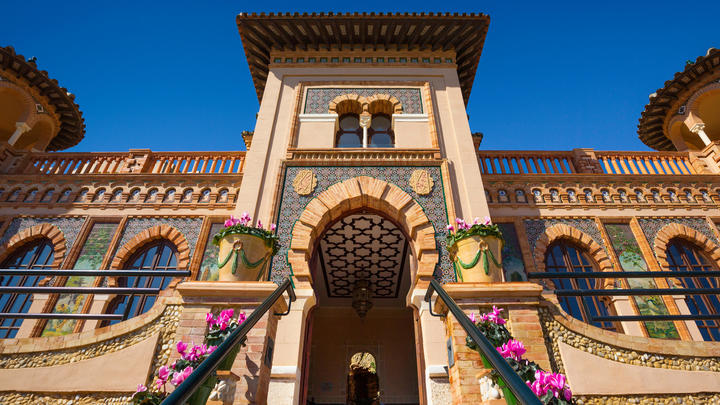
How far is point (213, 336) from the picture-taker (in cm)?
301

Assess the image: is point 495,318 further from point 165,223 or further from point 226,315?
point 165,223

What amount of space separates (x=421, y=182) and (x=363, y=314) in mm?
4416

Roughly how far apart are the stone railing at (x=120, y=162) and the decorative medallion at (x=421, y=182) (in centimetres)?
505

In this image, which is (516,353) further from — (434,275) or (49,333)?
(49,333)

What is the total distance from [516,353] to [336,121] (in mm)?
6149

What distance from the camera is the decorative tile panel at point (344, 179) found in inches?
Answer: 221

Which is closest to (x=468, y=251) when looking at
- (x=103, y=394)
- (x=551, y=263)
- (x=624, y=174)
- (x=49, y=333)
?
(x=103, y=394)

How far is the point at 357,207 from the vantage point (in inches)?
262

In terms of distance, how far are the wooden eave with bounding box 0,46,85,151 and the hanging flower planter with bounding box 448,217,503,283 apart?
13.0 meters

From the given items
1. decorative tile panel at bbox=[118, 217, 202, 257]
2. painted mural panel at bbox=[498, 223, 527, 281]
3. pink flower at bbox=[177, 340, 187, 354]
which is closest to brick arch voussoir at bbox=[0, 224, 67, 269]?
decorative tile panel at bbox=[118, 217, 202, 257]

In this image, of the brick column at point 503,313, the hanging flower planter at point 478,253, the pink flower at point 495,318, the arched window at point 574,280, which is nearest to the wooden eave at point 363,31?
the arched window at point 574,280

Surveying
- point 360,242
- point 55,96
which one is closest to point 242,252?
point 360,242

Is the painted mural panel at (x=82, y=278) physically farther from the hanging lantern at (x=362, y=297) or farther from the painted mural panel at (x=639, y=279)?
the painted mural panel at (x=639, y=279)

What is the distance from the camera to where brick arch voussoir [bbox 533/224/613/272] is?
26.4ft
